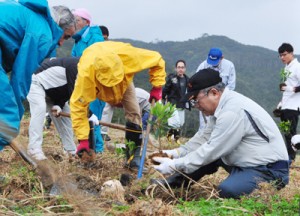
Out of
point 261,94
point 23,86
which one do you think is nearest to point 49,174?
point 23,86

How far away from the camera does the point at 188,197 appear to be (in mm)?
3758

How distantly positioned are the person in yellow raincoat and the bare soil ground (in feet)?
1.23

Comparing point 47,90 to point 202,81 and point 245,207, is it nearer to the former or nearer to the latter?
point 202,81

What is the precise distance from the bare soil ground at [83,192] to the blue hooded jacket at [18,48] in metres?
0.45

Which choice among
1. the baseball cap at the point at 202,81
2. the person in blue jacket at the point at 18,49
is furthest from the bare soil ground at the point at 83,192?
the baseball cap at the point at 202,81

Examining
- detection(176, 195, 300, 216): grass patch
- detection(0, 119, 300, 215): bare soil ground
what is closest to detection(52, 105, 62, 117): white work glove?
detection(0, 119, 300, 215): bare soil ground

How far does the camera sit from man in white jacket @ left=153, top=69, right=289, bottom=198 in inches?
140

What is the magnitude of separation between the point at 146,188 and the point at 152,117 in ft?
3.21

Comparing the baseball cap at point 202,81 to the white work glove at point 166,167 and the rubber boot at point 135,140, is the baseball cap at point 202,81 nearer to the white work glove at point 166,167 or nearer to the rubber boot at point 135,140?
the white work glove at point 166,167

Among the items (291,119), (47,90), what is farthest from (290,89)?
(47,90)

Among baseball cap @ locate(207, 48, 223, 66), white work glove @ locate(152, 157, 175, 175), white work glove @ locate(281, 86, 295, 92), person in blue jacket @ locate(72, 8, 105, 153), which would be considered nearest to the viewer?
white work glove @ locate(152, 157, 175, 175)

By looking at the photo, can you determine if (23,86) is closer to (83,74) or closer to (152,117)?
(83,74)

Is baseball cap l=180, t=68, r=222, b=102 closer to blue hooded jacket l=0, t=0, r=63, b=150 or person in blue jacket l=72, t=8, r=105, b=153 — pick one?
blue hooded jacket l=0, t=0, r=63, b=150

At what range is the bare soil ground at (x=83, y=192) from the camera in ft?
8.86
